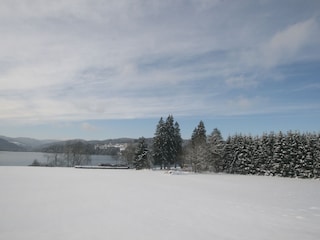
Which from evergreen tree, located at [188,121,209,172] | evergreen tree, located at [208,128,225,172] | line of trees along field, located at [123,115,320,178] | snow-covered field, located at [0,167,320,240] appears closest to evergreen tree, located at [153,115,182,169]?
line of trees along field, located at [123,115,320,178]

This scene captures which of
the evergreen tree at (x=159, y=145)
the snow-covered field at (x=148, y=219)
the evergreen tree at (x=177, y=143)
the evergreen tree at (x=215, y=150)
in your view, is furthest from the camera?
the evergreen tree at (x=177, y=143)

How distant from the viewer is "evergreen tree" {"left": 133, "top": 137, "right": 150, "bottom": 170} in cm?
6462

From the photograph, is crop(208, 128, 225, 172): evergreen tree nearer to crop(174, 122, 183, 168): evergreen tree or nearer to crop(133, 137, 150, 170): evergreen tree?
crop(174, 122, 183, 168): evergreen tree

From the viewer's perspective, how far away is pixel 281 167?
5041 centimetres

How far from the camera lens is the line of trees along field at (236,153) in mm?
48406

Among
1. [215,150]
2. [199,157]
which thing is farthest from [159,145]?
[215,150]

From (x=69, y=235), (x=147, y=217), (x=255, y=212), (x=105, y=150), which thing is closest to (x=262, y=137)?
(x=255, y=212)

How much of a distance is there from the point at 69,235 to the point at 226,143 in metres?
52.6

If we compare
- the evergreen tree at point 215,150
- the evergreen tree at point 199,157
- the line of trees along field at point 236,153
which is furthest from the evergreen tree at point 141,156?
the evergreen tree at point 215,150

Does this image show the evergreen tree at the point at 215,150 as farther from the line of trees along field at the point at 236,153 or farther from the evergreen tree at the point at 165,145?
the evergreen tree at the point at 165,145

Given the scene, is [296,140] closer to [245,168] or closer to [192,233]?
[245,168]

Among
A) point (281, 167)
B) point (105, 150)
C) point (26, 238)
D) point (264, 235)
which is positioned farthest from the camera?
point (105, 150)

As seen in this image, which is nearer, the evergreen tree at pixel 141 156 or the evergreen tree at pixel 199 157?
the evergreen tree at pixel 199 157

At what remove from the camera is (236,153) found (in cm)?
5741
